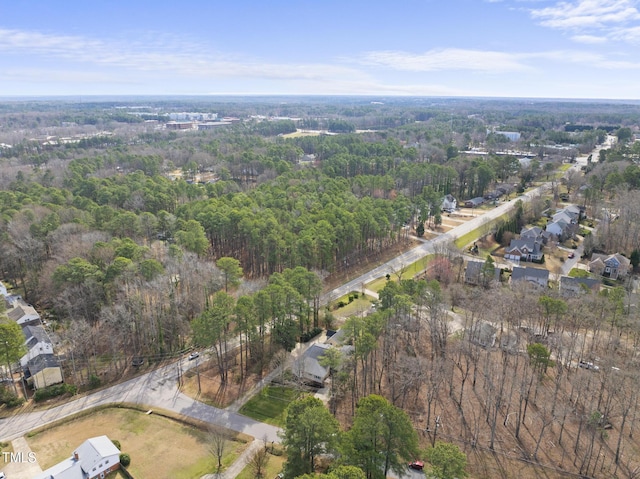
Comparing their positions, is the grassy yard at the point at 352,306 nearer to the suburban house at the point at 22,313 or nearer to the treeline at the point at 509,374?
the treeline at the point at 509,374

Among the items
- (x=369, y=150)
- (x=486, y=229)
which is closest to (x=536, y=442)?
(x=486, y=229)

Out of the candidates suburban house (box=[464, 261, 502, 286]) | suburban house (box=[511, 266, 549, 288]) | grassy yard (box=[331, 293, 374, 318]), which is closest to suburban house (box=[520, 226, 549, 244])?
suburban house (box=[511, 266, 549, 288])

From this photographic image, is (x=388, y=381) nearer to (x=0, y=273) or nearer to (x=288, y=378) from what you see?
(x=288, y=378)

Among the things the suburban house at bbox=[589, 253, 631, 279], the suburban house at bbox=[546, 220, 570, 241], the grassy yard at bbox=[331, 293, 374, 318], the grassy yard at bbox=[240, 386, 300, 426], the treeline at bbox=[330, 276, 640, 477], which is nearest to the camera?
the treeline at bbox=[330, 276, 640, 477]

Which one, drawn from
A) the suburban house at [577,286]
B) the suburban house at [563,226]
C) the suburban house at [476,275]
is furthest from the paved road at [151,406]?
the suburban house at [563,226]

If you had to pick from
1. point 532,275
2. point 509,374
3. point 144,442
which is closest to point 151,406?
point 144,442

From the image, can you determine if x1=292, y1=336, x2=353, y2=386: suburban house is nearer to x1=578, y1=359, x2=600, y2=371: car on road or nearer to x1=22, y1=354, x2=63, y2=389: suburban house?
x1=578, y1=359, x2=600, y2=371: car on road
